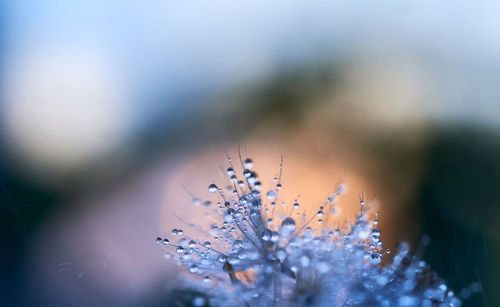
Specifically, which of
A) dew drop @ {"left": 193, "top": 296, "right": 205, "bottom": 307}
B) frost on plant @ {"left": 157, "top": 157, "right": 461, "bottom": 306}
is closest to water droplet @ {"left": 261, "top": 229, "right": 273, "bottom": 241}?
frost on plant @ {"left": 157, "top": 157, "right": 461, "bottom": 306}

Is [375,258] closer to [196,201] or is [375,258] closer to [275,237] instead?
[275,237]

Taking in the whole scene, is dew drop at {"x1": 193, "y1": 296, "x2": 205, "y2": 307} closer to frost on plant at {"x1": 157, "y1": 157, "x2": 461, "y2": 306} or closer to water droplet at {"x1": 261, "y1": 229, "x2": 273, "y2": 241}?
frost on plant at {"x1": 157, "y1": 157, "x2": 461, "y2": 306}

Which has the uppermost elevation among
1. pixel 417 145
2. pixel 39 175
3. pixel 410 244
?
pixel 417 145

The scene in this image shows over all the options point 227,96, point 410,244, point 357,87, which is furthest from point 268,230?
point 357,87

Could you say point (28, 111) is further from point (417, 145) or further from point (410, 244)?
point (417, 145)

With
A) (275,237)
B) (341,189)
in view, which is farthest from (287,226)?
(341,189)

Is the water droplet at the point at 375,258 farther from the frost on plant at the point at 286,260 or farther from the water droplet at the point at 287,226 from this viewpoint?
the water droplet at the point at 287,226

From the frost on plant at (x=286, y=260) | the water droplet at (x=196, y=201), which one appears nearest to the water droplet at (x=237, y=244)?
the frost on plant at (x=286, y=260)

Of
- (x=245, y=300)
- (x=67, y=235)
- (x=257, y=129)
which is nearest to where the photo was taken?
(x=245, y=300)
